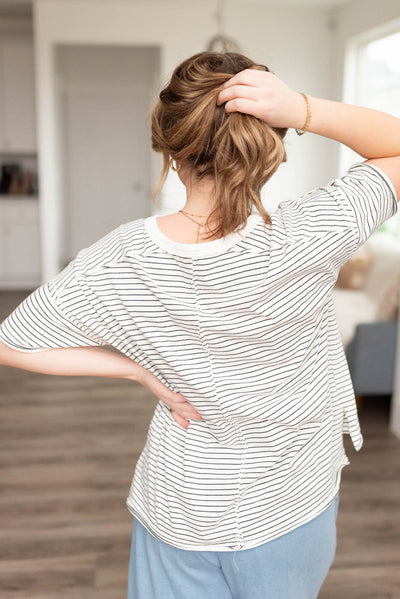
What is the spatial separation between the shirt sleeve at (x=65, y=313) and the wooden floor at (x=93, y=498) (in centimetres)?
140

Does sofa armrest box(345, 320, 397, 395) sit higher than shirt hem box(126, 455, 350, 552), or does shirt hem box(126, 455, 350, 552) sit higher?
shirt hem box(126, 455, 350, 552)

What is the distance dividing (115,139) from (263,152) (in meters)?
7.43

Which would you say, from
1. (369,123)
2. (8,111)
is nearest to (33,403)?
(369,123)

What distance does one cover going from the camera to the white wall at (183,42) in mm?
5980

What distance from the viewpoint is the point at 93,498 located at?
8.45 feet

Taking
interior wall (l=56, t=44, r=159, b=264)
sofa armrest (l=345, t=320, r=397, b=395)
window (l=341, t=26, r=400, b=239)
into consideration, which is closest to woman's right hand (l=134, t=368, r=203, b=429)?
sofa armrest (l=345, t=320, r=397, b=395)

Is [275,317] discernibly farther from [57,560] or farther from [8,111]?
[8,111]

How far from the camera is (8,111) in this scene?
6.80 meters

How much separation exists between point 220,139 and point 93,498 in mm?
2106

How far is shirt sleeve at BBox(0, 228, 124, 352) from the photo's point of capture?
0.85 metres

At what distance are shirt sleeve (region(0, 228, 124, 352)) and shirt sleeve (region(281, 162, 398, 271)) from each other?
249 mm

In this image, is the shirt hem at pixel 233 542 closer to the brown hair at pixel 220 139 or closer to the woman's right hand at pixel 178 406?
the woman's right hand at pixel 178 406

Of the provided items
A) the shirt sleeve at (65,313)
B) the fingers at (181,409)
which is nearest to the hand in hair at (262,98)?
the shirt sleeve at (65,313)

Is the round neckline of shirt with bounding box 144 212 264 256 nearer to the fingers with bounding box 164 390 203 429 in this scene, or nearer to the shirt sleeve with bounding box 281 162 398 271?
the shirt sleeve with bounding box 281 162 398 271
